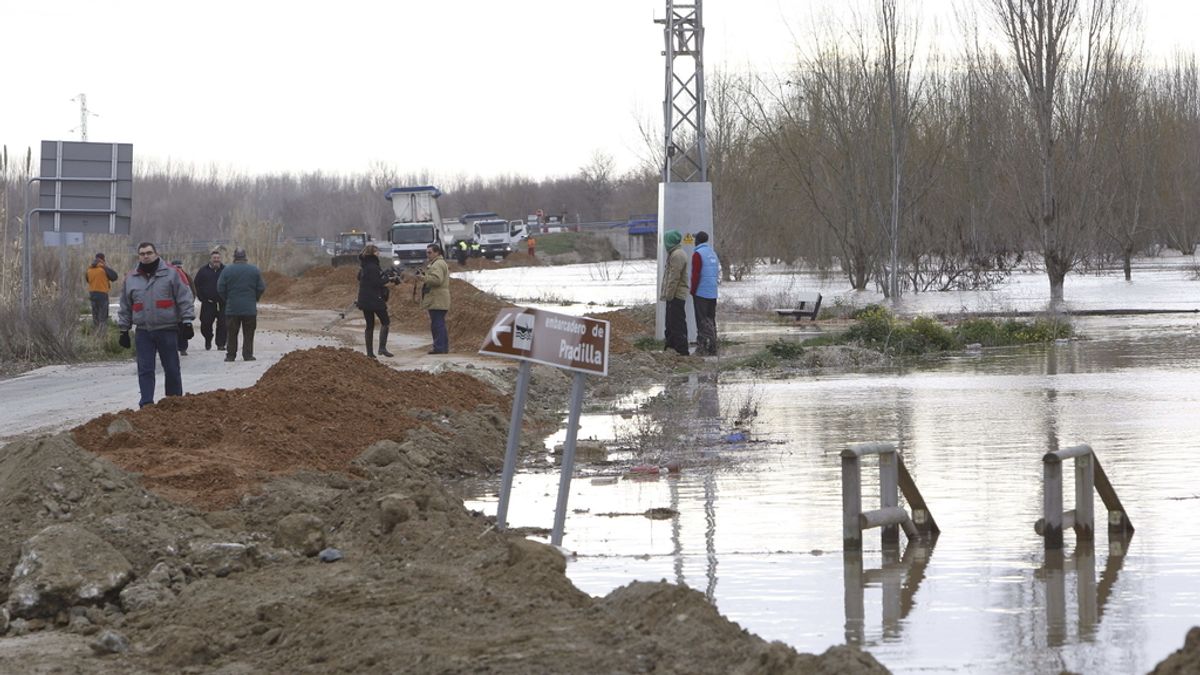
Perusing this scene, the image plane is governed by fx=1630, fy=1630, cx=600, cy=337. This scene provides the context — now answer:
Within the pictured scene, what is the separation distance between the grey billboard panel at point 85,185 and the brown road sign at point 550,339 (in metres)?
19.7

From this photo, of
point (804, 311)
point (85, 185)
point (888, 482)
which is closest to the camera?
point (888, 482)

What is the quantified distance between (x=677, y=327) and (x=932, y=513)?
13.7 m

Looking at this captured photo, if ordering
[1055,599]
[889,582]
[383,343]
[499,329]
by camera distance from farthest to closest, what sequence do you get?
[383,343], [499,329], [889,582], [1055,599]

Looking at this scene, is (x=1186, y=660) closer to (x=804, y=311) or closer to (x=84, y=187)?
(x=84, y=187)

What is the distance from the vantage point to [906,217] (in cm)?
5156

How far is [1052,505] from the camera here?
8953 millimetres

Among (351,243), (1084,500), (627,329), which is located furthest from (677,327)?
(351,243)

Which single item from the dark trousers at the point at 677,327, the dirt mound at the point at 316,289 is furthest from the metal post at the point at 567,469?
the dirt mound at the point at 316,289

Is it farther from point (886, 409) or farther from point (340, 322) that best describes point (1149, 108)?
point (886, 409)

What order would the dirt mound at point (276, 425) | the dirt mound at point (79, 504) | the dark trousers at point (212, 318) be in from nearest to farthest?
the dirt mound at point (79, 504)
the dirt mound at point (276, 425)
the dark trousers at point (212, 318)

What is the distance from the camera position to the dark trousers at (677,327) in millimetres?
23906

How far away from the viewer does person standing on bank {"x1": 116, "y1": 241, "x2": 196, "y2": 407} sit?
621 inches

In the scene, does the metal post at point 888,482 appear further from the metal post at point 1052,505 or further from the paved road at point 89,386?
the paved road at point 89,386

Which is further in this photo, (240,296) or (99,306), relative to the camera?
(99,306)
